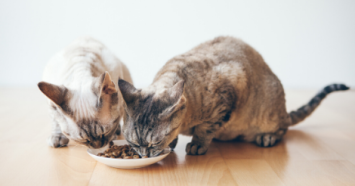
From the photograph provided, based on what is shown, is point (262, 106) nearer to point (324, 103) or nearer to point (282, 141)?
point (282, 141)

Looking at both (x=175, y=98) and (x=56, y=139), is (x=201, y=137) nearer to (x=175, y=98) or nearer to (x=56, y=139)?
(x=175, y=98)

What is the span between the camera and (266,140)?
226 centimetres

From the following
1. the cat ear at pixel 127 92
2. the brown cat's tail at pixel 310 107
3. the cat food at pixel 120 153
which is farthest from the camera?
the brown cat's tail at pixel 310 107

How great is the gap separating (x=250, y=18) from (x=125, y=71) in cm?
194

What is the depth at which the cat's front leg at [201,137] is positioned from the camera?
6.70ft

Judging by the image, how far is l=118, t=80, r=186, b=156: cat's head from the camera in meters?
1.65

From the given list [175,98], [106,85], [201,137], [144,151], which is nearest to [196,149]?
[201,137]

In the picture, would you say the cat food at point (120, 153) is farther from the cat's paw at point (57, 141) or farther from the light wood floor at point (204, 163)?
the cat's paw at point (57, 141)

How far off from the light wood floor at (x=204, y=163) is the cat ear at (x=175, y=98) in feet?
1.30

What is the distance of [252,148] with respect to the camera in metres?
2.25

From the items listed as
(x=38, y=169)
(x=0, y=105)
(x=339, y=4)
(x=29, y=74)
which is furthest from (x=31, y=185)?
(x=339, y=4)

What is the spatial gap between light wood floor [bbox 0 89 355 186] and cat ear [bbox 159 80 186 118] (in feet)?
1.30

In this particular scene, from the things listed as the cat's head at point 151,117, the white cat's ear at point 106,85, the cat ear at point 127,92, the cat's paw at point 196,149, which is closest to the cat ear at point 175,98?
the cat's head at point 151,117

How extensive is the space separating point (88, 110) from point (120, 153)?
34 centimetres
